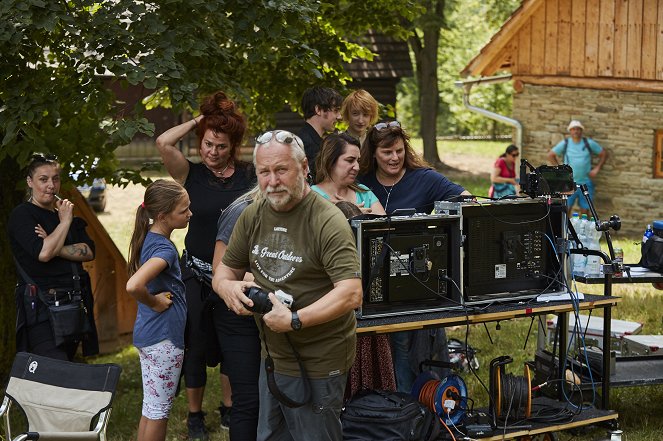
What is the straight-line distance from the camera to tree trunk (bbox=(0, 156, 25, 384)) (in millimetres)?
7992

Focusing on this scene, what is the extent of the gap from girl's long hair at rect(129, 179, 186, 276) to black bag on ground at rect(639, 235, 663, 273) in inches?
121

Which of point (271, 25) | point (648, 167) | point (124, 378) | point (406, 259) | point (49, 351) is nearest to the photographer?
point (406, 259)

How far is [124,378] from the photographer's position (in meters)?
8.52

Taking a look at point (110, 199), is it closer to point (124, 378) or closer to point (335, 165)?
point (124, 378)

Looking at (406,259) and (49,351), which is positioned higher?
(406,259)

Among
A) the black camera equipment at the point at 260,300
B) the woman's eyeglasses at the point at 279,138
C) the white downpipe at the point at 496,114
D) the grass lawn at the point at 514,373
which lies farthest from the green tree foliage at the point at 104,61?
the white downpipe at the point at 496,114

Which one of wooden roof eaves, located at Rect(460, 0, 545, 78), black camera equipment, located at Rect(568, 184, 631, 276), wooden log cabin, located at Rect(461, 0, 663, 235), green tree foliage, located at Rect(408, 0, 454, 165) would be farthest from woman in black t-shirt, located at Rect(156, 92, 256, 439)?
green tree foliage, located at Rect(408, 0, 454, 165)

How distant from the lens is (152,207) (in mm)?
5457

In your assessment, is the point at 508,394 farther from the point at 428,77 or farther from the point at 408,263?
the point at 428,77

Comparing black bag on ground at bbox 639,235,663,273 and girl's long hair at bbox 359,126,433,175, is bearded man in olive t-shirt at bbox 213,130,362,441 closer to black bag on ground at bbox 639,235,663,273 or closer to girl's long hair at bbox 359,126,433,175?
girl's long hair at bbox 359,126,433,175

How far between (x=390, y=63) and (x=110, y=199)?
689 centimetres

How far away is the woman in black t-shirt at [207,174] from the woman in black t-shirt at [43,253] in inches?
37.2

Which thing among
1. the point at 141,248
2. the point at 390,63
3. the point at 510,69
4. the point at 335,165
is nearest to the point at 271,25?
the point at 335,165

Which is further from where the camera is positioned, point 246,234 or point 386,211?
point 386,211
